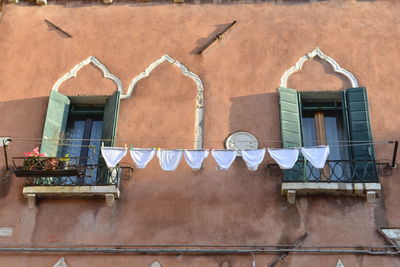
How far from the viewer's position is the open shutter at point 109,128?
10734 millimetres

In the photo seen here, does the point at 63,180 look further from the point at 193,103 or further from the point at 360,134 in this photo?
the point at 360,134

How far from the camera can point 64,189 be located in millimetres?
Answer: 10484

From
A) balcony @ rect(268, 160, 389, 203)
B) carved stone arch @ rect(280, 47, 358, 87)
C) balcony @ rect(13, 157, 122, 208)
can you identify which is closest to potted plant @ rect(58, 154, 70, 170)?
balcony @ rect(13, 157, 122, 208)

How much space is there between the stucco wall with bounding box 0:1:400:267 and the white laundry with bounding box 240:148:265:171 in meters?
0.49

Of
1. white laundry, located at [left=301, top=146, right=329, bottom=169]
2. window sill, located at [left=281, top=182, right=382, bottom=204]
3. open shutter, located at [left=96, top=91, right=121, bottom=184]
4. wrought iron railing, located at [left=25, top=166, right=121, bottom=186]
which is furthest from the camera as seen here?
open shutter, located at [left=96, top=91, right=121, bottom=184]

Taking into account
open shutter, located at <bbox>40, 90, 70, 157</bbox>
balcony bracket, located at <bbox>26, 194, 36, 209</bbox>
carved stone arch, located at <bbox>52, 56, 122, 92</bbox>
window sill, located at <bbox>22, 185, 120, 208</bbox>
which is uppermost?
carved stone arch, located at <bbox>52, 56, 122, 92</bbox>

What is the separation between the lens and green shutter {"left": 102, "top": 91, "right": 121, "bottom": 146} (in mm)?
11148

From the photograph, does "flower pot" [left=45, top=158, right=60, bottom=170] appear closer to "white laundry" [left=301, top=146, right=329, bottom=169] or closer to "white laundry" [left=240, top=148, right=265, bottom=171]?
"white laundry" [left=240, top=148, right=265, bottom=171]

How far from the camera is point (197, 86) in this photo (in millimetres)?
11680

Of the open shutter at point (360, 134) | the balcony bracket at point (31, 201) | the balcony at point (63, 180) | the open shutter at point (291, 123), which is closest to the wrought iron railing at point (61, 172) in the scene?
the balcony at point (63, 180)

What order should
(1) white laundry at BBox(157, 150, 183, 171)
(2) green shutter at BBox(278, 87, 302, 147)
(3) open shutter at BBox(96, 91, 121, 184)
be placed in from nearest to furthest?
(1) white laundry at BBox(157, 150, 183, 171) → (3) open shutter at BBox(96, 91, 121, 184) → (2) green shutter at BBox(278, 87, 302, 147)

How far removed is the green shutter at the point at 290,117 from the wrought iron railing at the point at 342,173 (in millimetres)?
503

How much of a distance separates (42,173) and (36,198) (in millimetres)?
580

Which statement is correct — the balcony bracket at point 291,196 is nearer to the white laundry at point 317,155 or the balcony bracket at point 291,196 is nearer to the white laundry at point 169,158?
the white laundry at point 317,155
